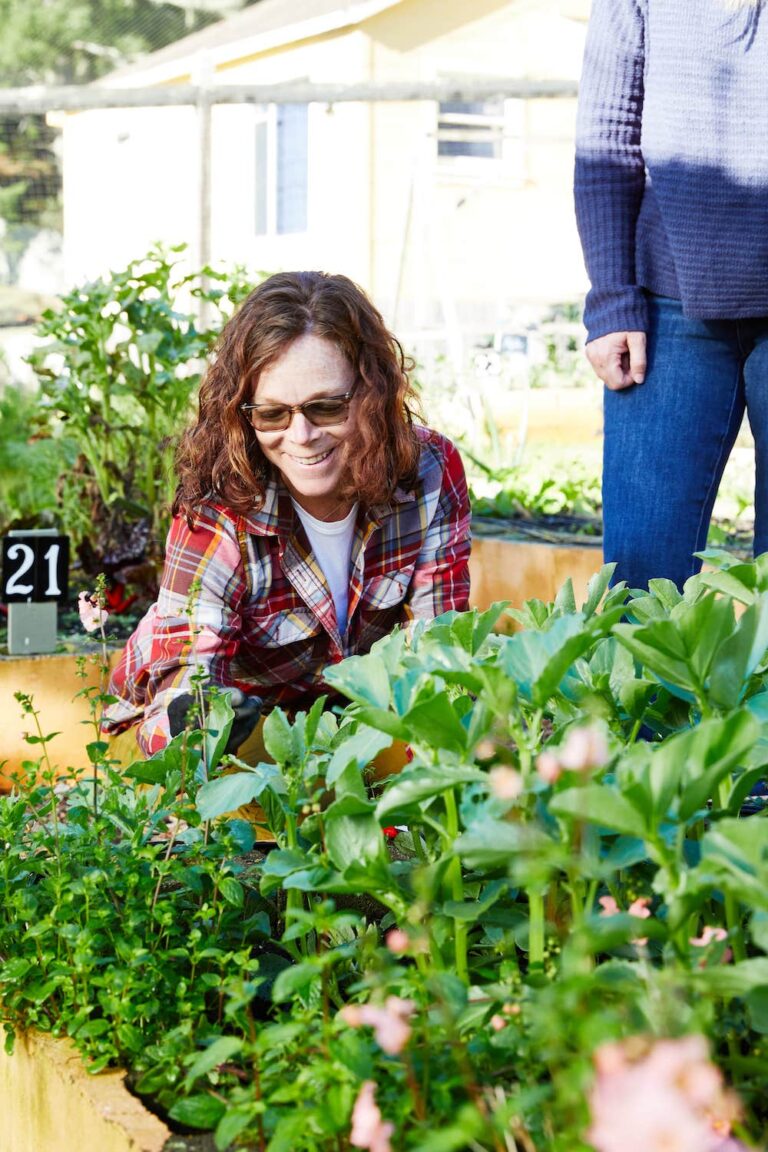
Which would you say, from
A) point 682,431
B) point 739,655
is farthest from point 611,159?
point 739,655

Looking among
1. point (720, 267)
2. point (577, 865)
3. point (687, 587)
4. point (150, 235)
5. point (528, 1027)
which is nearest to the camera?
point (577, 865)

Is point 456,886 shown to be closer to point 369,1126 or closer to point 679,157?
point 369,1126

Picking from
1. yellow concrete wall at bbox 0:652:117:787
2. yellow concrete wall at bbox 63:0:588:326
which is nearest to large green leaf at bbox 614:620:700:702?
yellow concrete wall at bbox 0:652:117:787

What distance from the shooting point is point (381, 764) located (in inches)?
85.4

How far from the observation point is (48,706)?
3.02m

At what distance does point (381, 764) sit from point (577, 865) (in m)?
1.44

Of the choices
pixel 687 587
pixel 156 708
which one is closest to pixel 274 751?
pixel 687 587

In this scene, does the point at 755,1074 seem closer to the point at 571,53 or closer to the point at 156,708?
the point at 156,708

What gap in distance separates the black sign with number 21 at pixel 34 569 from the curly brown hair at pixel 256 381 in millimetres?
811

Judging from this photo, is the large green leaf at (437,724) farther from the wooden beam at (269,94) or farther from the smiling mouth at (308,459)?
the wooden beam at (269,94)

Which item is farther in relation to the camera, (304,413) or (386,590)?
(386,590)

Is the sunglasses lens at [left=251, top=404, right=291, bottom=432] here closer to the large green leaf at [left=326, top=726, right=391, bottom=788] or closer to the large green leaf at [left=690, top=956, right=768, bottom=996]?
the large green leaf at [left=326, top=726, right=391, bottom=788]

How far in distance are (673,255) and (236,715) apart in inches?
35.9

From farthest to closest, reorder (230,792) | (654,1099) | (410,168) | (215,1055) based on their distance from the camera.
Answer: (410,168), (230,792), (215,1055), (654,1099)
